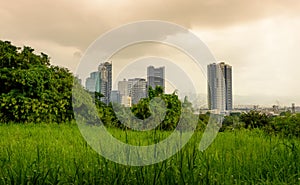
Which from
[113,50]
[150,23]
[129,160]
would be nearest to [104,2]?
[150,23]

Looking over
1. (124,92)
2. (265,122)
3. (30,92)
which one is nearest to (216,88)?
(124,92)

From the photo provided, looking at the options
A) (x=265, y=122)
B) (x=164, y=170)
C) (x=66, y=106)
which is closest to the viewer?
(x=164, y=170)

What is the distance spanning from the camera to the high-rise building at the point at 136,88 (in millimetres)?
5294

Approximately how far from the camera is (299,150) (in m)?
3.21

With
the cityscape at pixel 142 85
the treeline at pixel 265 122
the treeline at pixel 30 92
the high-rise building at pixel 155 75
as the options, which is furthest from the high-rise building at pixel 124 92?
the treeline at pixel 30 92

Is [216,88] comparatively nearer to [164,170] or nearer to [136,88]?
[136,88]

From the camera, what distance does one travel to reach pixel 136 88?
5.88 m

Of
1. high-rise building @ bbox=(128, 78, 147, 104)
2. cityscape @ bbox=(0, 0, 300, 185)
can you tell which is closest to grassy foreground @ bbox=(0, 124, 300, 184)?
cityscape @ bbox=(0, 0, 300, 185)

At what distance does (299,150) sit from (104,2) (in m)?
3.77

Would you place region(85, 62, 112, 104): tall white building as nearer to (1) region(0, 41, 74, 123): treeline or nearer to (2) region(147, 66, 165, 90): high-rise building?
(2) region(147, 66, 165, 90): high-rise building

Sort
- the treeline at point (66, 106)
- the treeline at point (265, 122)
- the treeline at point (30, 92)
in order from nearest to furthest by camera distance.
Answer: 1. the treeline at point (265, 122)
2. the treeline at point (66, 106)
3. the treeline at point (30, 92)

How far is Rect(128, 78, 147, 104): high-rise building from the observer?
17.4ft

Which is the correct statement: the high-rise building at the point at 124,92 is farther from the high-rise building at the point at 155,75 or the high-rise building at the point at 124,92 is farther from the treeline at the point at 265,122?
the treeline at the point at 265,122

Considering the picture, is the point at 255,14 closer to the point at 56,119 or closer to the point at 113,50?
the point at 113,50
